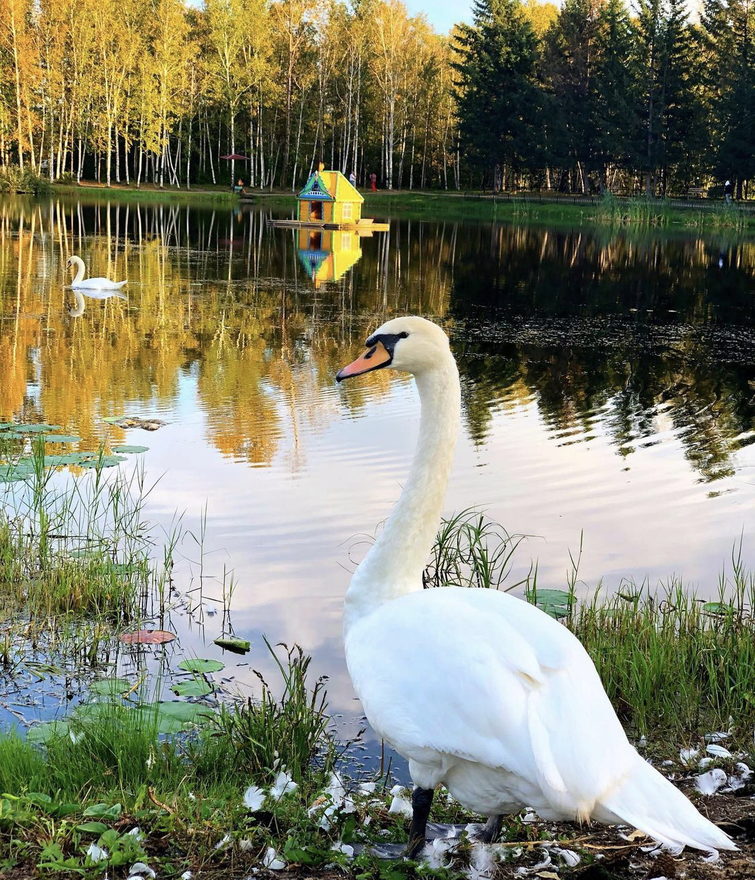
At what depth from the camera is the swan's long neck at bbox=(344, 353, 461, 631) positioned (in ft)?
12.5

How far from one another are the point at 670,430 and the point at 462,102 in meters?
60.0

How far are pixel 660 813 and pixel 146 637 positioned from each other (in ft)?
12.5

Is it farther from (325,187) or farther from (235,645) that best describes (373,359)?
(325,187)

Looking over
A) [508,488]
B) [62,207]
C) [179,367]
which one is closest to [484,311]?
[179,367]

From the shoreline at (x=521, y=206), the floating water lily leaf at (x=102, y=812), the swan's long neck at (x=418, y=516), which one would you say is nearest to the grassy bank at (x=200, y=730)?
the floating water lily leaf at (x=102, y=812)

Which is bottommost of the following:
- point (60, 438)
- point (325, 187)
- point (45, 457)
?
point (60, 438)

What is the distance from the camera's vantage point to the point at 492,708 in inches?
116

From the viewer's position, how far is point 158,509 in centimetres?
858

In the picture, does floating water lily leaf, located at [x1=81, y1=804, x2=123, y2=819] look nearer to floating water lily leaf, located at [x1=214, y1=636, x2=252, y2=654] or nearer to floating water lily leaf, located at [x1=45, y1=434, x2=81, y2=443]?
floating water lily leaf, located at [x1=214, y1=636, x2=252, y2=654]

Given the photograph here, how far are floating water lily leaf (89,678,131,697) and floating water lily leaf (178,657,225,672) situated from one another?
1.17ft

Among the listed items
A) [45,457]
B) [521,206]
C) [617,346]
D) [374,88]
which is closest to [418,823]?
[45,457]

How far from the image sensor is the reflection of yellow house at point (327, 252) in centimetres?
2866

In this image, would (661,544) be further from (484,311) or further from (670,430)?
(484,311)

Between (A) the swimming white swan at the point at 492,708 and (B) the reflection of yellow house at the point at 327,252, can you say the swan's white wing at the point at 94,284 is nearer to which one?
(B) the reflection of yellow house at the point at 327,252
